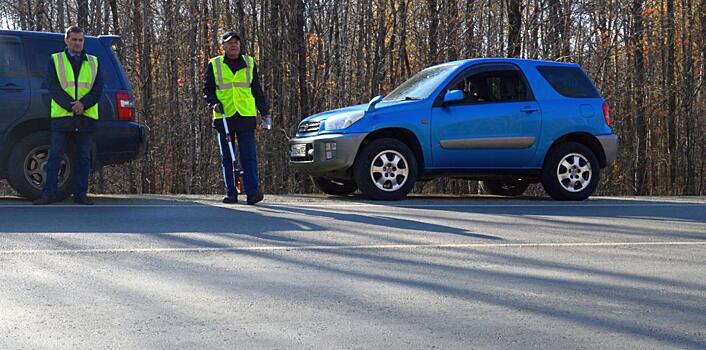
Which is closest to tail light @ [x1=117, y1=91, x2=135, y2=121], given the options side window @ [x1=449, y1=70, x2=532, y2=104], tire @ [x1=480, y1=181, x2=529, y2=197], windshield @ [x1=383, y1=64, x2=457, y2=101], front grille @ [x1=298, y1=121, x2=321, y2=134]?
front grille @ [x1=298, y1=121, x2=321, y2=134]

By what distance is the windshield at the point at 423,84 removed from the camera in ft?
41.7

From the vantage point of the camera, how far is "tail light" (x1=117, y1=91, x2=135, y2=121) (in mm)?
11844

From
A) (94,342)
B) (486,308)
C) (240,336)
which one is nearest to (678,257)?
(486,308)

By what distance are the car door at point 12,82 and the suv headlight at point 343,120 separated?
3.58m

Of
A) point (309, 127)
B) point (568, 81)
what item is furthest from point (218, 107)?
point (568, 81)

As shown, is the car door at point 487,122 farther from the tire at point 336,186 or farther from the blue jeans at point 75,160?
the blue jeans at point 75,160

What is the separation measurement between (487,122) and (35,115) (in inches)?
215

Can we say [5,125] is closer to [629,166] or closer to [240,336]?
[240,336]

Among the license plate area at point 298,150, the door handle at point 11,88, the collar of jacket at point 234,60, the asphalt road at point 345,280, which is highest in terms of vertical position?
the collar of jacket at point 234,60

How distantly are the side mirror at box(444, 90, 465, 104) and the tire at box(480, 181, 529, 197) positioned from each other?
2.49 meters

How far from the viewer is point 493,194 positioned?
611 inches

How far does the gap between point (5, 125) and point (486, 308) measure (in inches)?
297

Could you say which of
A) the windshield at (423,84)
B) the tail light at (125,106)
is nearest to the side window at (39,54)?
the tail light at (125,106)

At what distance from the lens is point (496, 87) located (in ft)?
42.7
